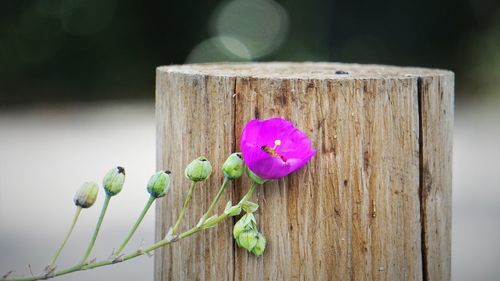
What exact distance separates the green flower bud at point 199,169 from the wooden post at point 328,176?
0.07m

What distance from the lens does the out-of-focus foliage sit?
6.48 meters

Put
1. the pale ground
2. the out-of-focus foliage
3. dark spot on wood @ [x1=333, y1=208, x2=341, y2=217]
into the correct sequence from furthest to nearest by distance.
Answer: the out-of-focus foliage < the pale ground < dark spot on wood @ [x1=333, y1=208, x2=341, y2=217]

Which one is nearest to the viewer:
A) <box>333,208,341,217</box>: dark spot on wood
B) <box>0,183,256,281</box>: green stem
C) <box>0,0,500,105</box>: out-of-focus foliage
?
<box>0,183,256,281</box>: green stem

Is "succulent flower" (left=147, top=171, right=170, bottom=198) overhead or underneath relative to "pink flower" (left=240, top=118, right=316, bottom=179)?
underneath

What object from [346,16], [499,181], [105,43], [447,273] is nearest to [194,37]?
[105,43]

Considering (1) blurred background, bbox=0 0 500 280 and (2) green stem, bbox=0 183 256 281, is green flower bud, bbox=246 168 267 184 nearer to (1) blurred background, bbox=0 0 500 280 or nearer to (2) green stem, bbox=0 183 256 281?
(2) green stem, bbox=0 183 256 281

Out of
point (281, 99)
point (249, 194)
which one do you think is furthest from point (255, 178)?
point (281, 99)

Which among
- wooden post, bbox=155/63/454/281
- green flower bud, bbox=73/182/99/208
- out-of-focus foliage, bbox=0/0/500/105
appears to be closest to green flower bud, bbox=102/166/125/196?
green flower bud, bbox=73/182/99/208

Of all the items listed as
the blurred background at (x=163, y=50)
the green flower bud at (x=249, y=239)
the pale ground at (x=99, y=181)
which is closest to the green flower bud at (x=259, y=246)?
the green flower bud at (x=249, y=239)

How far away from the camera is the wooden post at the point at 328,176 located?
3.85 feet

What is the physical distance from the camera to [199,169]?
3.75 ft

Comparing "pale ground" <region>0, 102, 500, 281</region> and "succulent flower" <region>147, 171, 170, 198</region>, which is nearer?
"succulent flower" <region>147, 171, 170, 198</region>

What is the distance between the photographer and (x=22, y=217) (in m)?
3.63

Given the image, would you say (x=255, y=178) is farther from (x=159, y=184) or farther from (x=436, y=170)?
(x=436, y=170)
